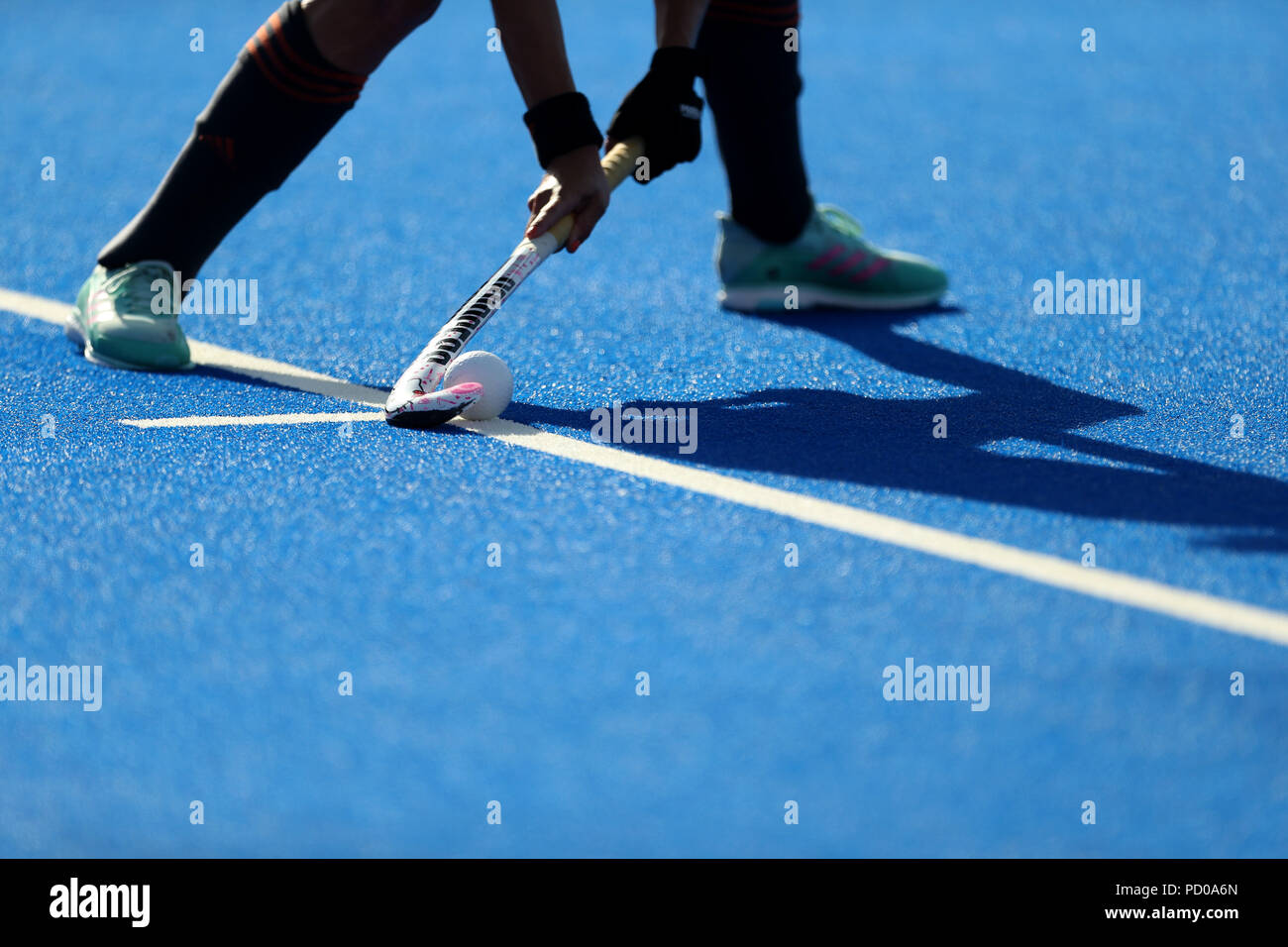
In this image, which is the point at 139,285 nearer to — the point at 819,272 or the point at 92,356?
the point at 92,356

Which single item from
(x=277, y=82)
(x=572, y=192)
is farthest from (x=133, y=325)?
(x=572, y=192)

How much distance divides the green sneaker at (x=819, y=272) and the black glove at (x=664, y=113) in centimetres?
78

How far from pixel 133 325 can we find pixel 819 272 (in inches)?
72.9

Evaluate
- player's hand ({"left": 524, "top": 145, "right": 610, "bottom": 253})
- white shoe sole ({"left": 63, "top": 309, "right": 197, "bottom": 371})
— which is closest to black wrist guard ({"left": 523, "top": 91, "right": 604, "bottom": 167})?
player's hand ({"left": 524, "top": 145, "right": 610, "bottom": 253})

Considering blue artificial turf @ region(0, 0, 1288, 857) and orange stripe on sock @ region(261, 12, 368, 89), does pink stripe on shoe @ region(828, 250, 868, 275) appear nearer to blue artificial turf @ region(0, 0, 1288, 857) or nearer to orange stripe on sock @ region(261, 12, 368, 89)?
blue artificial turf @ region(0, 0, 1288, 857)

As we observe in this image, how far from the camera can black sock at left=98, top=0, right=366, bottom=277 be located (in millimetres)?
3752

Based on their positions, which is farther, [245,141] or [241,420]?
[245,141]

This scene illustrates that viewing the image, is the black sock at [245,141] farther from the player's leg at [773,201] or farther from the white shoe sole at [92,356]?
the player's leg at [773,201]

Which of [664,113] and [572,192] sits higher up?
[664,113]

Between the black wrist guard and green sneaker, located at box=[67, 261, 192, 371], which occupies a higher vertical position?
the black wrist guard

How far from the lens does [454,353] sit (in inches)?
138

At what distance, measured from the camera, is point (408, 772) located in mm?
2145

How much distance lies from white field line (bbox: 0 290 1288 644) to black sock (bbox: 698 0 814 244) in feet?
4.34
